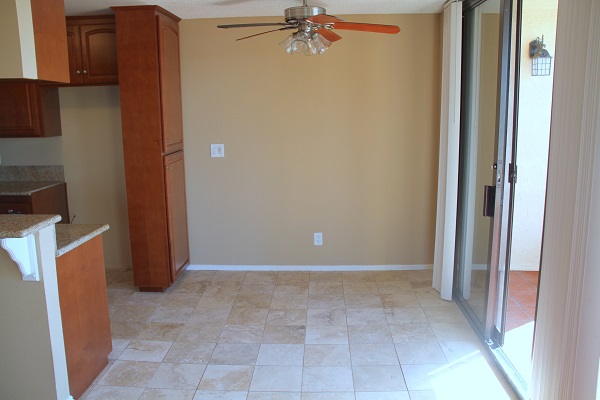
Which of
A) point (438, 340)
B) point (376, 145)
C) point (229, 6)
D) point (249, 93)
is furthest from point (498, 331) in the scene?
point (229, 6)

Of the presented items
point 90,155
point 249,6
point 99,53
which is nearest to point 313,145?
point 249,6

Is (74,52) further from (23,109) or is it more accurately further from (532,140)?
(532,140)

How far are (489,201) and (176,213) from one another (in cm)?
249

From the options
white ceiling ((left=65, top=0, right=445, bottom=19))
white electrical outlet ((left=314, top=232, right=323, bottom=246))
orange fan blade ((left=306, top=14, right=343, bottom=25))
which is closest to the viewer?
orange fan blade ((left=306, top=14, right=343, bottom=25))

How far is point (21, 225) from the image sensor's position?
2.19 meters

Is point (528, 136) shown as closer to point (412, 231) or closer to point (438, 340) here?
point (412, 231)

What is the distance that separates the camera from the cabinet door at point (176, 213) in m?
3.98

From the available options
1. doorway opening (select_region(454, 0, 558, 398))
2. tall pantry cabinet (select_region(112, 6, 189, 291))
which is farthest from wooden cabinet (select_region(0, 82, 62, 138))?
doorway opening (select_region(454, 0, 558, 398))

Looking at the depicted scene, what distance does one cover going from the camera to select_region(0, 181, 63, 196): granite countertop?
391cm

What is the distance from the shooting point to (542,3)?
3518 millimetres

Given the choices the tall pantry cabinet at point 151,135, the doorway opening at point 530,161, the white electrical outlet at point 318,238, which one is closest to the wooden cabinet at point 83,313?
the tall pantry cabinet at point 151,135

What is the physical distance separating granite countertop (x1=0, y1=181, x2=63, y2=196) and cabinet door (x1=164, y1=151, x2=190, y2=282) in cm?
111

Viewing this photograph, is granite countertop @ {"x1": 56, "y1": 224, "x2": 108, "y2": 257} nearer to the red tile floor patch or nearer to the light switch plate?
the light switch plate

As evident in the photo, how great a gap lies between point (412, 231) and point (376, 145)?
84cm
